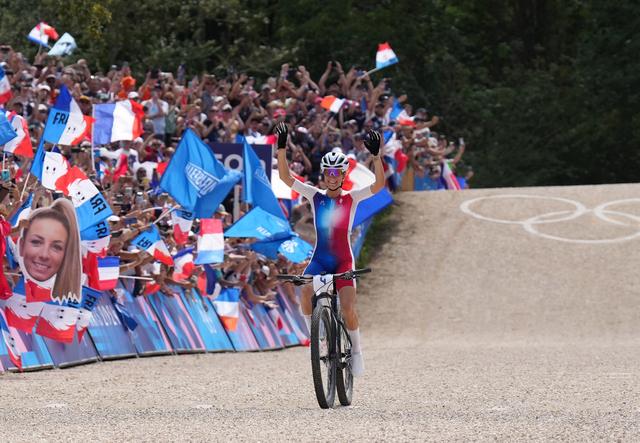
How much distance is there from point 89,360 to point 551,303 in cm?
1117

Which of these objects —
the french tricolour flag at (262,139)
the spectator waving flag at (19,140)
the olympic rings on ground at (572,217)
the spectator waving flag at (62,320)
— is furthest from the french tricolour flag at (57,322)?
the olympic rings on ground at (572,217)

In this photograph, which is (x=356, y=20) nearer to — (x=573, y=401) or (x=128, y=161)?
(x=128, y=161)

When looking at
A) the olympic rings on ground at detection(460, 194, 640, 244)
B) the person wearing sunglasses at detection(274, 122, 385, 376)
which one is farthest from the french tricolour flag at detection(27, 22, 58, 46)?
the person wearing sunglasses at detection(274, 122, 385, 376)

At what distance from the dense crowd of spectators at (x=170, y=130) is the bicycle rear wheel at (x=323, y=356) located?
473 cm

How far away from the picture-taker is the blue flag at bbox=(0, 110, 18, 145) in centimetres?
1447

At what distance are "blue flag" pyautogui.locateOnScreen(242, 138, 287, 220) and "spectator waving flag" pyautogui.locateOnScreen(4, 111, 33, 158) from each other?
3801 millimetres

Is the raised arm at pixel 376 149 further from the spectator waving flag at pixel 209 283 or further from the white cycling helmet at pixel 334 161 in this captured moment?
the spectator waving flag at pixel 209 283

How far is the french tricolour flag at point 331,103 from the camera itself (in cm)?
2422

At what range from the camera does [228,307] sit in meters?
18.2

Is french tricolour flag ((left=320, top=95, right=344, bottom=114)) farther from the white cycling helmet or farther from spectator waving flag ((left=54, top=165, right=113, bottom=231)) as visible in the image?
the white cycling helmet

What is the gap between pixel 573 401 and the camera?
1125 centimetres

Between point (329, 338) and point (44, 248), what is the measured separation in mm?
4816

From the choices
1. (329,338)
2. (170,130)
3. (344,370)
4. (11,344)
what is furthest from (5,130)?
(170,130)

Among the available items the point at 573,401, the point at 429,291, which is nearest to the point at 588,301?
the point at 429,291
